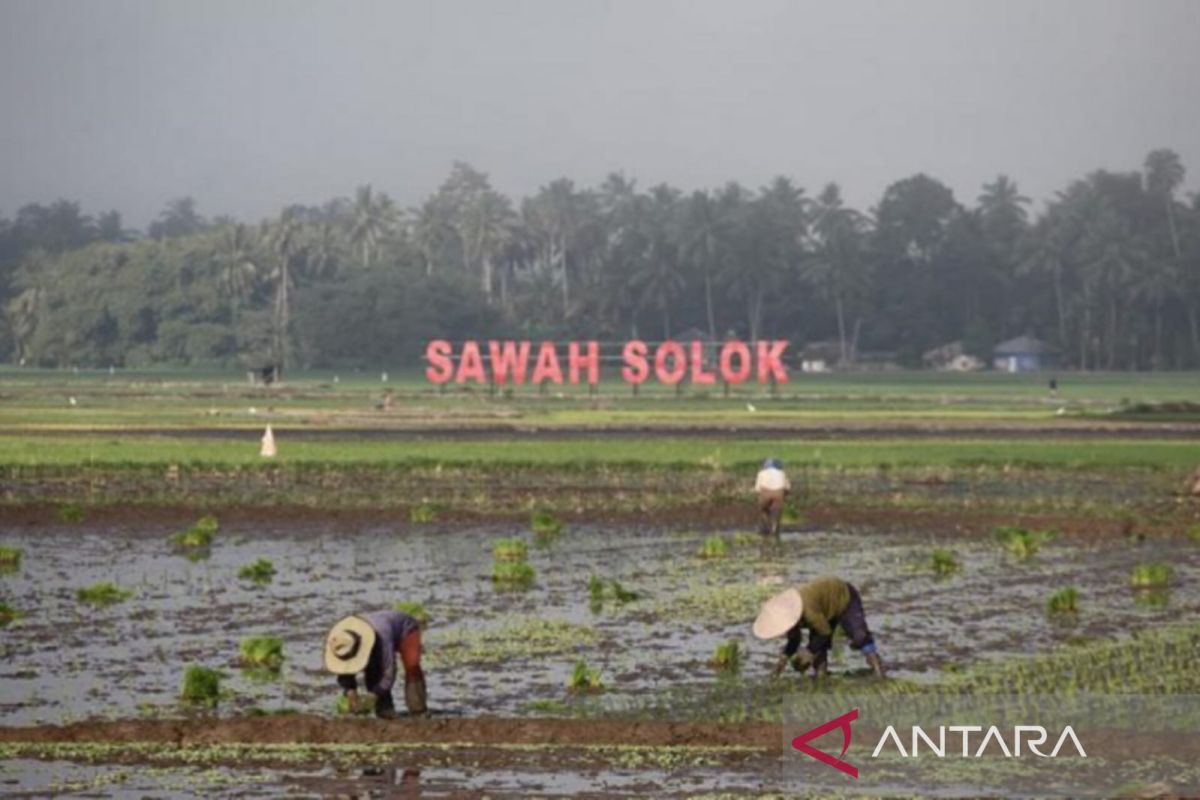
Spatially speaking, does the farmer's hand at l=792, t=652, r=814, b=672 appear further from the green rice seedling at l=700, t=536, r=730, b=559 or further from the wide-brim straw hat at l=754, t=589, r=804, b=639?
the green rice seedling at l=700, t=536, r=730, b=559

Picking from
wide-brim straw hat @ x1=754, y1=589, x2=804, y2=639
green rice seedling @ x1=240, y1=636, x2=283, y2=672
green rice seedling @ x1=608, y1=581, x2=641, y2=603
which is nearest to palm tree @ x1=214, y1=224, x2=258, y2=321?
green rice seedling @ x1=608, y1=581, x2=641, y2=603

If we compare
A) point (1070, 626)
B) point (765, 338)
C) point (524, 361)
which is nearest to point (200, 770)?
point (1070, 626)

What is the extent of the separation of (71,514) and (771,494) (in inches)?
513

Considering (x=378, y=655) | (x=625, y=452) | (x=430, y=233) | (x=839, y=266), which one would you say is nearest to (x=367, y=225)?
(x=430, y=233)

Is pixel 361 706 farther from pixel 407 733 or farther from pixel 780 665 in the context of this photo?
pixel 780 665

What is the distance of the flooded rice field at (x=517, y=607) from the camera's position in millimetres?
21656

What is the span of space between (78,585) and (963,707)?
14.5 m

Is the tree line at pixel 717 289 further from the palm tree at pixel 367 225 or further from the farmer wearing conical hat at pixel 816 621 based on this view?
the farmer wearing conical hat at pixel 816 621

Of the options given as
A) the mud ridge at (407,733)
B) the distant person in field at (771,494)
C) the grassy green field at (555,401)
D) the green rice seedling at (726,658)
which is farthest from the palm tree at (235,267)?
the mud ridge at (407,733)

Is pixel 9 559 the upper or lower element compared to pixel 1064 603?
upper

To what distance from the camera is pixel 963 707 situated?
2003 centimetres

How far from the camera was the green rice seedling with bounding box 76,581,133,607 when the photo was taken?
28203 mm

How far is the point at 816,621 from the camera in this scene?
21094 millimetres

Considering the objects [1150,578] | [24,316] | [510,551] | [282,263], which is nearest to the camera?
[1150,578]
